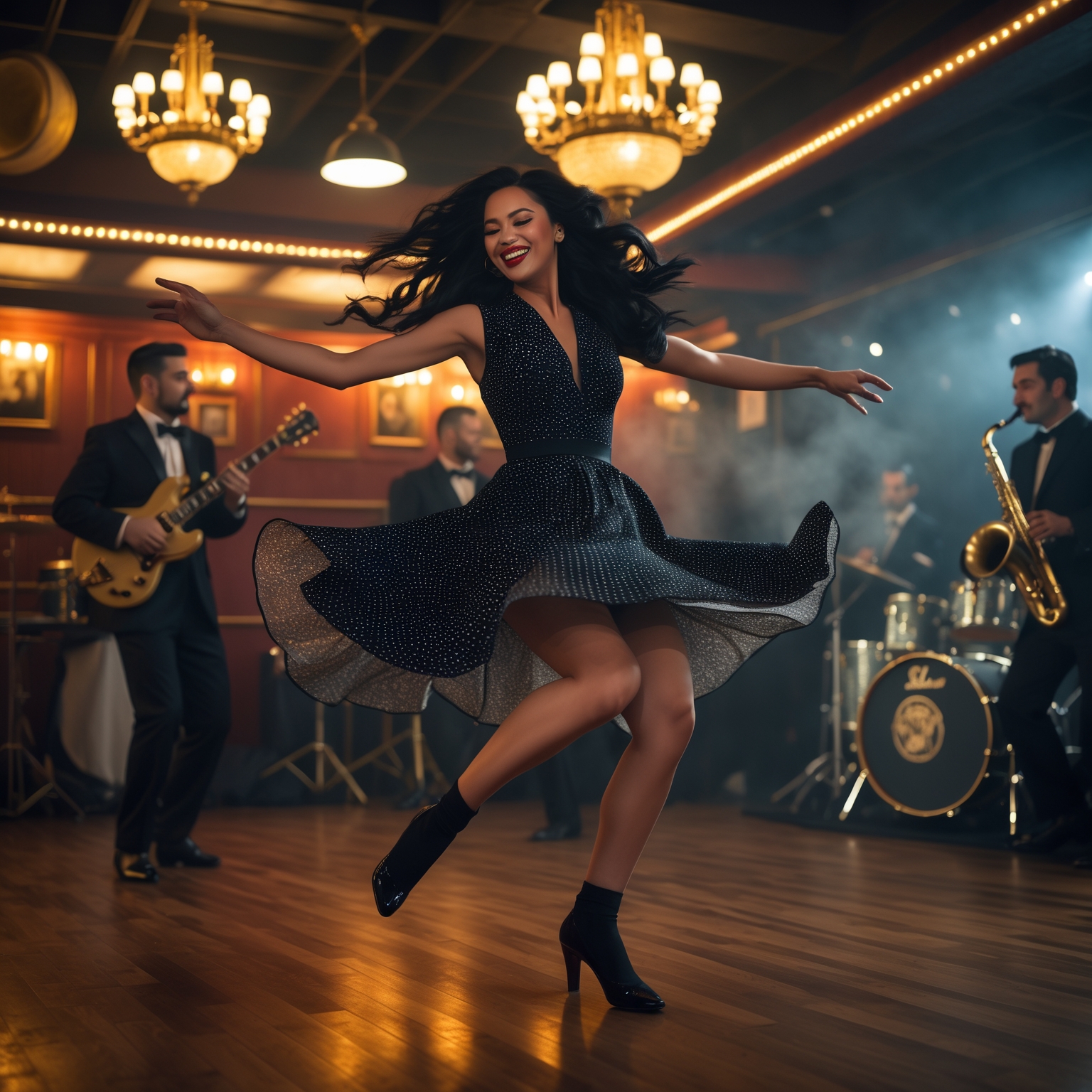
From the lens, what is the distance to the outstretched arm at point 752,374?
2.34 metres

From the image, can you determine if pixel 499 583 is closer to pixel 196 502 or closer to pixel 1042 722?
pixel 196 502

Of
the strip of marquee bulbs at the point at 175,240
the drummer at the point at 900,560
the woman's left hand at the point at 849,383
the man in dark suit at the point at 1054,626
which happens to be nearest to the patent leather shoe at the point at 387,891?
the woman's left hand at the point at 849,383

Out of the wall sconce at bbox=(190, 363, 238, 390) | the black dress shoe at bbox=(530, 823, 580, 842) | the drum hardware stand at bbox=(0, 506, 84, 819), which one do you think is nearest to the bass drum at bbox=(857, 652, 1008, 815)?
the black dress shoe at bbox=(530, 823, 580, 842)

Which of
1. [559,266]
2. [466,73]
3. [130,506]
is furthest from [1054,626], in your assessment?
[466,73]

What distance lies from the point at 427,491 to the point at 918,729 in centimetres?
250

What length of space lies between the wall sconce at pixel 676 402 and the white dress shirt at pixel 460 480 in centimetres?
323

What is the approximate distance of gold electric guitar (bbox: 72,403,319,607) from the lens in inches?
155

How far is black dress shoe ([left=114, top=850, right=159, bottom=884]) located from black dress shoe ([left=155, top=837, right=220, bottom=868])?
0.29 metres

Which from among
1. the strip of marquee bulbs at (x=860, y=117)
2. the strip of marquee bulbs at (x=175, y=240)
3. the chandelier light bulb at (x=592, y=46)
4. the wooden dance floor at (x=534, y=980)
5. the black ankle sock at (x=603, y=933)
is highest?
the chandelier light bulb at (x=592, y=46)

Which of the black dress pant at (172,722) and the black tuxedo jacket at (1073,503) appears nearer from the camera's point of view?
the black dress pant at (172,722)

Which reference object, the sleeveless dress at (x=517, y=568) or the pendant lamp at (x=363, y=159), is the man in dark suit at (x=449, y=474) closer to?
the pendant lamp at (x=363, y=159)

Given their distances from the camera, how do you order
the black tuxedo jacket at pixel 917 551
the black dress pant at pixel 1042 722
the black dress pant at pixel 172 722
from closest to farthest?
the black dress pant at pixel 172 722 → the black dress pant at pixel 1042 722 → the black tuxedo jacket at pixel 917 551

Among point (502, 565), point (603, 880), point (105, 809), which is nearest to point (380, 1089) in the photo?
point (603, 880)

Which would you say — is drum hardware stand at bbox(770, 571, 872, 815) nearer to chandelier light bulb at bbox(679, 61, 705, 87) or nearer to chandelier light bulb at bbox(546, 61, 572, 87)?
chandelier light bulb at bbox(679, 61, 705, 87)
